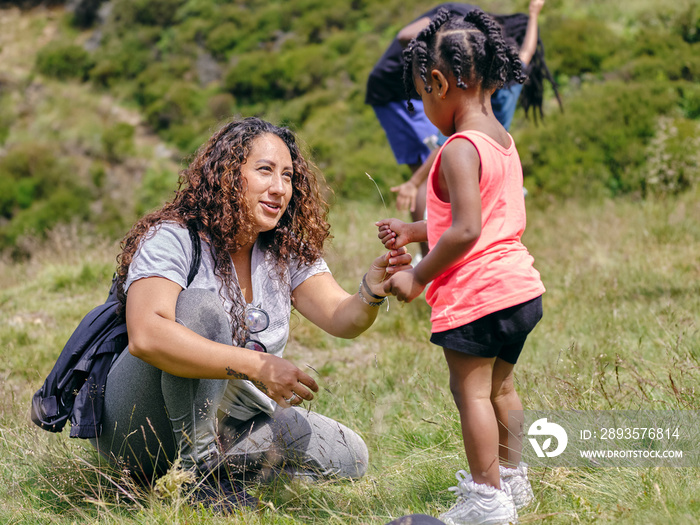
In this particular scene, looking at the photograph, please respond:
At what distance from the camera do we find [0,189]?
16.3 metres

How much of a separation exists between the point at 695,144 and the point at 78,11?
83.3 ft

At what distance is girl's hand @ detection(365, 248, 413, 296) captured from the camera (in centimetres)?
207

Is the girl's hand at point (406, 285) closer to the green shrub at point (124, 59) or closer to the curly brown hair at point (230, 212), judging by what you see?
the curly brown hair at point (230, 212)

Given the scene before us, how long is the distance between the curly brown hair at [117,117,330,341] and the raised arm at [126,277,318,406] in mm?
304

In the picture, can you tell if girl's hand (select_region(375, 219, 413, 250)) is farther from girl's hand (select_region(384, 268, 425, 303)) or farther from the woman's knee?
the woman's knee

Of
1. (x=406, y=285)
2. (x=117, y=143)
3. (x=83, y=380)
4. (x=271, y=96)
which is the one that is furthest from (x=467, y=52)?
(x=117, y=143)

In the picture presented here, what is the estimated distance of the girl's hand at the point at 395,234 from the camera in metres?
2.03

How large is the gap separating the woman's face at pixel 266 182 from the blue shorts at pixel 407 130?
1.98 m

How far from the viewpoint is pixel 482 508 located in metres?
1.79

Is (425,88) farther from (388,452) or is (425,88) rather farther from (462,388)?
(388,452)

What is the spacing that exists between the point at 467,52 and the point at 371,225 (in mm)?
5179

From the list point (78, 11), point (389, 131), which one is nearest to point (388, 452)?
point (389, 131)

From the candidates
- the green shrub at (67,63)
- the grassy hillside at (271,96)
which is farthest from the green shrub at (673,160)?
the green shrub at (67,63)

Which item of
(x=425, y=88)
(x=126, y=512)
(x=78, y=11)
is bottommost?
(x=126, y=512)
